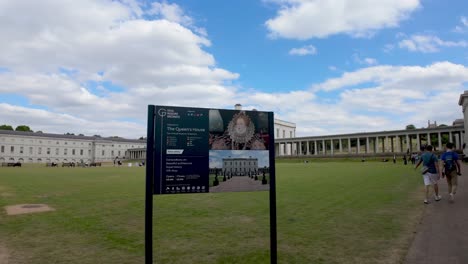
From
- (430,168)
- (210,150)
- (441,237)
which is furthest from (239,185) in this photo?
(430,168)

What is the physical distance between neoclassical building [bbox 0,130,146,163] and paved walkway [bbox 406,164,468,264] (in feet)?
418

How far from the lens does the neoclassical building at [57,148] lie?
11494 cm

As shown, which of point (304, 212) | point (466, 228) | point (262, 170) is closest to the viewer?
point (262, 170)

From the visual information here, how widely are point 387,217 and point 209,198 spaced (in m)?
6.78

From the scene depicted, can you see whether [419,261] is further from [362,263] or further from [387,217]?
[387,217]

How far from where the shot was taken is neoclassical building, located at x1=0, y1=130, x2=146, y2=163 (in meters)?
115

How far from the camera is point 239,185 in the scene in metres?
5.50

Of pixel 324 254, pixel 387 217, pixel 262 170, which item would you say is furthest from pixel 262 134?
pixel 387 217

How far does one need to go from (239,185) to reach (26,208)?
891cm

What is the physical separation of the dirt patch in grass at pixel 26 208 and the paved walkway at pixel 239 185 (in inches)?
307

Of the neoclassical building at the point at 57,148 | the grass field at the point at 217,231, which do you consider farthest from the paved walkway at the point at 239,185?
the neoclassical building at the point at 57,148

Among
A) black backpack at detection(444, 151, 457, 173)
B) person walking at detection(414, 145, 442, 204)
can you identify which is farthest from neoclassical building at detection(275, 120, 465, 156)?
person walking at detection(414, 145, 442, 204)

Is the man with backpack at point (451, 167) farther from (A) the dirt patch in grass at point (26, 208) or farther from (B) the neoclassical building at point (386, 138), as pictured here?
(B) the neoclassical building at point (386, 138)

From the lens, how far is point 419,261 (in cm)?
525
